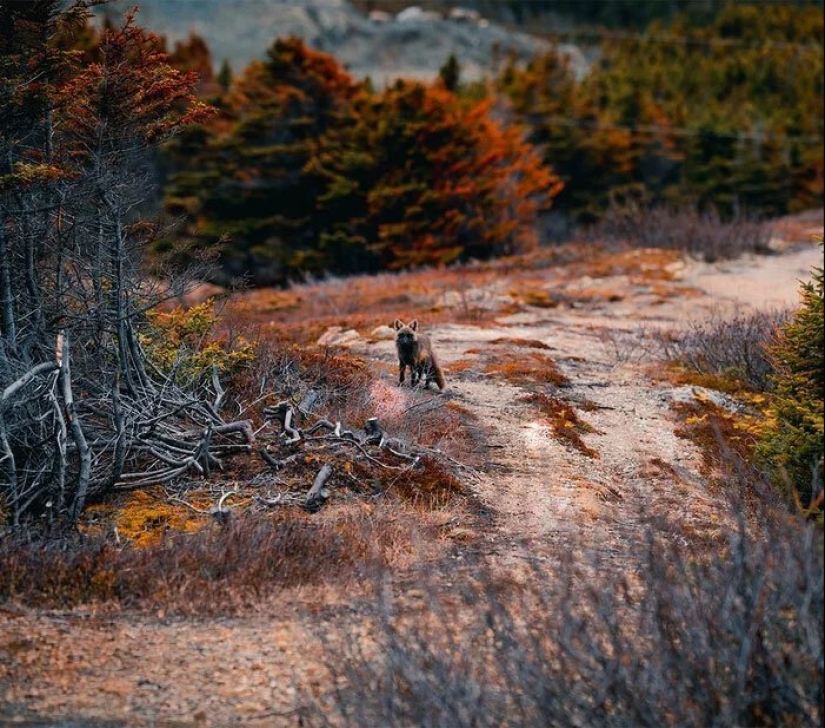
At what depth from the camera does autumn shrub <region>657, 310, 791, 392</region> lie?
11.5m

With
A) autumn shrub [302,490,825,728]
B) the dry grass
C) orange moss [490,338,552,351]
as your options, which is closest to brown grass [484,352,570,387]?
orange moss [490,338,552,351]

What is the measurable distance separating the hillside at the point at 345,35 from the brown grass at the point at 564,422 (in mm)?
65596

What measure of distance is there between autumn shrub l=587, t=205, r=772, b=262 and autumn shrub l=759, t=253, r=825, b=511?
16.1 metres

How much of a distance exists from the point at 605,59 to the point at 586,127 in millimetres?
41086

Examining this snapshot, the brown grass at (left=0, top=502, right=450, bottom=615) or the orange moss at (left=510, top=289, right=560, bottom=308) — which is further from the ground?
the brown grass at (left=0, top=502, right=450, bottom=615)

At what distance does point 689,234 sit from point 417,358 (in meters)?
15.9

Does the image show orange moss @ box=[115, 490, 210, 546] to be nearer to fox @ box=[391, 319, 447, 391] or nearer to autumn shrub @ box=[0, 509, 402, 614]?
autumn shrub @ box=[0, 509, 402, 614]

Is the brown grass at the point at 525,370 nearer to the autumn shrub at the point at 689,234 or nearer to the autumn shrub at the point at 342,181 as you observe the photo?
the autumn shrub at the point at 689,234

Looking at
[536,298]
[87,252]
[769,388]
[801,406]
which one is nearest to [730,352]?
[769,388]

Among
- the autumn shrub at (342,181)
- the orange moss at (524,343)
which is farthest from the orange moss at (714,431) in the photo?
the autumn shrub at (342,181)

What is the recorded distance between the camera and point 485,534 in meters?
7.18

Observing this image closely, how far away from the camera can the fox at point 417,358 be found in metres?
10.1

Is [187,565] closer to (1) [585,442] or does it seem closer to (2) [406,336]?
(2) [406,336]

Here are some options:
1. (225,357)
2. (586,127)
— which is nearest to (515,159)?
(586,127)
